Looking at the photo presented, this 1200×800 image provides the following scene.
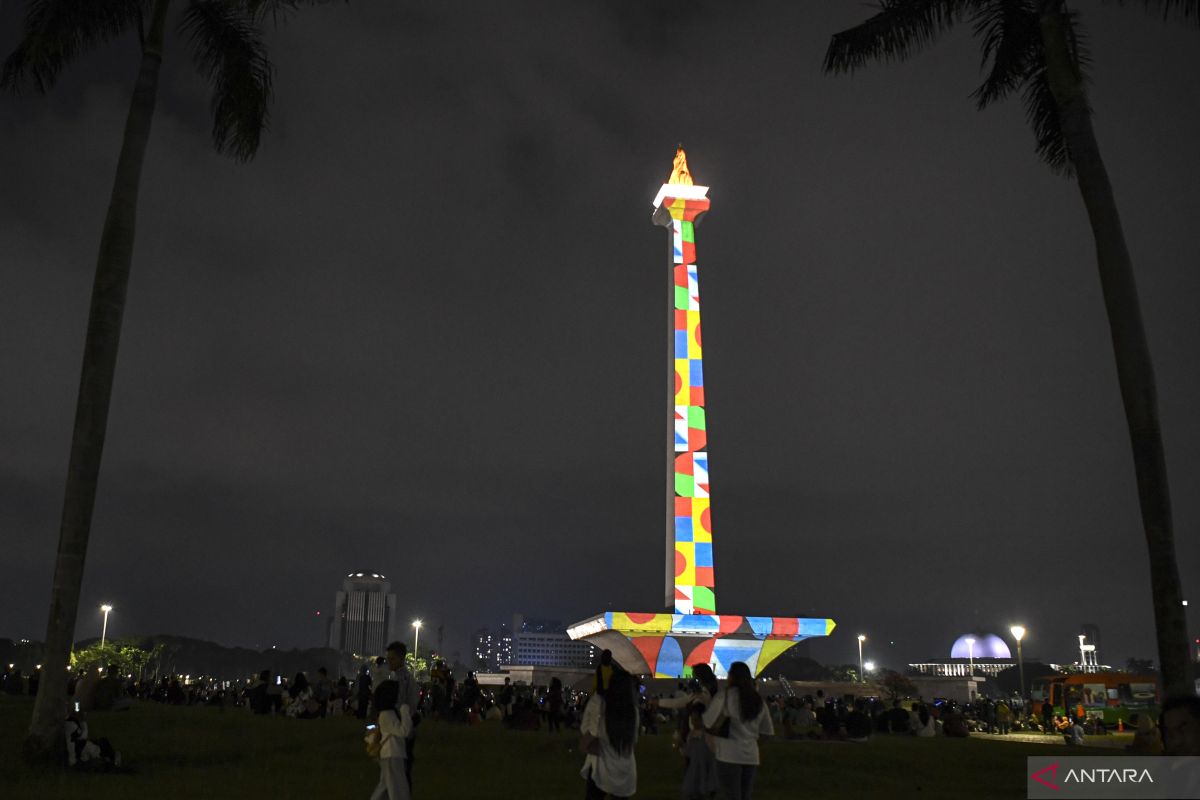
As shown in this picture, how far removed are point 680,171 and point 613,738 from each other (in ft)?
207

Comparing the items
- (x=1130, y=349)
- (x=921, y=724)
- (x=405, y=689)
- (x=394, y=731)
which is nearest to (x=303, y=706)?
(x=405, y=689)

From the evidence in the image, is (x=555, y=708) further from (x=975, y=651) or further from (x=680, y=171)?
(x=975, y=651)

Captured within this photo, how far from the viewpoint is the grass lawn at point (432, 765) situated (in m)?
13.7

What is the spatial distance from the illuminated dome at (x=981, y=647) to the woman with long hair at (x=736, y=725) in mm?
182862

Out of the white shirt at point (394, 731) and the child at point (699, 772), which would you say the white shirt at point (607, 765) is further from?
the child at point (699, 772)

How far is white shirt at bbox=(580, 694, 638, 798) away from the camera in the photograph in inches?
380

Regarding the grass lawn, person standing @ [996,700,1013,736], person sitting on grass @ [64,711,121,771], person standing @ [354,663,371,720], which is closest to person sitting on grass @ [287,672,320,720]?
person standing @ [354,663,371,720]

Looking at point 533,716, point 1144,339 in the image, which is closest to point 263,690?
point 533,716

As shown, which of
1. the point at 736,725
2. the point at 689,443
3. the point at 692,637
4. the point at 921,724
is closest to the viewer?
the point at 736,725

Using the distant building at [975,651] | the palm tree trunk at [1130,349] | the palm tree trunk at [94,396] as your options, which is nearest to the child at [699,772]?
the palm tree trunk at [1130,349]

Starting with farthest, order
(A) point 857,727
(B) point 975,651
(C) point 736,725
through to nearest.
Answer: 1. (B) point 975,651
2. (A) point 857,727
3. (C) point 736,725

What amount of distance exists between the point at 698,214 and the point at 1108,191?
55.4 metres

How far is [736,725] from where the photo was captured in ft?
A: 32.2

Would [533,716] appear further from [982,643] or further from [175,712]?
[982,643]
